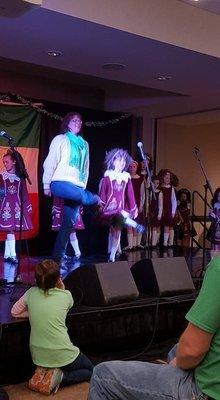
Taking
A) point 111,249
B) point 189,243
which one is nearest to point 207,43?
point 111,249

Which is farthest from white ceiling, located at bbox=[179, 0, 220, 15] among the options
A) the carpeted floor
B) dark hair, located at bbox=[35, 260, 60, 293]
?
the carpeted floor

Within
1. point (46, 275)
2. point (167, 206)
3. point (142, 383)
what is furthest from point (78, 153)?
point (142, 383)

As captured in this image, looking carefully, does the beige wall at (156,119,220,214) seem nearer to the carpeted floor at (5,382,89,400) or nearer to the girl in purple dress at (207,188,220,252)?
the girl in purple dress at (207,188,220,252)

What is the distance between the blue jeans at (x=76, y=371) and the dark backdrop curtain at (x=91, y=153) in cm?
411

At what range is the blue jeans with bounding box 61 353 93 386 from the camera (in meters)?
3.04

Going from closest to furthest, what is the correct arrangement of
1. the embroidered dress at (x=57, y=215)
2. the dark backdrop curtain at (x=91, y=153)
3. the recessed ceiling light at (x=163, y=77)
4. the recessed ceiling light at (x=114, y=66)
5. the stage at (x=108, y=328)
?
the stage at (x=108, y=328)
the recessed ceiling light at (x=114, y=66)
the recessed ceiling light at (x=163, y=77)
the embroidered dress at (x=57, y=215)
the dark backdrop curtain at (x=91, y=153)

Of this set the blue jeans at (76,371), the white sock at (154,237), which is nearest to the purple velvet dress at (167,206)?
the white sock at (154,237)

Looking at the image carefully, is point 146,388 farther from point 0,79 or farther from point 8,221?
point 0,79

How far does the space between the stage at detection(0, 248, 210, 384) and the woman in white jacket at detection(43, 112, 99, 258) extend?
5.69 feet

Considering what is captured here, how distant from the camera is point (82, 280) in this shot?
3592 mm

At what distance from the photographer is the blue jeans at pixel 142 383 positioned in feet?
5.21

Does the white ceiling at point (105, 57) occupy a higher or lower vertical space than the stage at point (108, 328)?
higher

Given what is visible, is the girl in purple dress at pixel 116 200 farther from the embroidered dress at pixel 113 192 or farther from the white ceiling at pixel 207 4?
the white ceiling at pixel 207 4

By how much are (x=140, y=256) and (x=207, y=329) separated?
5126 millimetres
